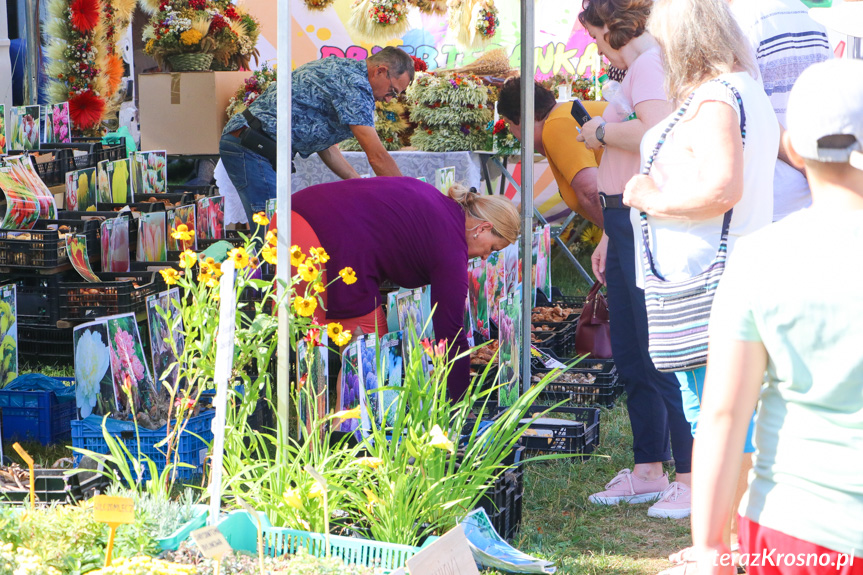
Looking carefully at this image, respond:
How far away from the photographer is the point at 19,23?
7293 mm

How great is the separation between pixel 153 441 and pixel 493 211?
1.37m

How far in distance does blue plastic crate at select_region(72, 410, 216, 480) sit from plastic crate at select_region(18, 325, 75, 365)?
1206 millimetres

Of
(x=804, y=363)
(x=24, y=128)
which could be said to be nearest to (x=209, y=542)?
(x=804, y=363)

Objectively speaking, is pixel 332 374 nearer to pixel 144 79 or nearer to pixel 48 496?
pixel 48 496

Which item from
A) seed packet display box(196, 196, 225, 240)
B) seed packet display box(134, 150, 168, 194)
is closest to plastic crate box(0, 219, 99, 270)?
seed packet display box(196, 196, 225, 240)

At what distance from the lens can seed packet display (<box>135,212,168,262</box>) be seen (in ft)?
14.3

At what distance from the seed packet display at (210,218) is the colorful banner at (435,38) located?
8.03ft

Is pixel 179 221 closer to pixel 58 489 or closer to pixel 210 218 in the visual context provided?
pixel 210 218

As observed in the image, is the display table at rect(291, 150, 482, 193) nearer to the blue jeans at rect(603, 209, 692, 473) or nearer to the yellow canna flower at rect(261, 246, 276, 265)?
the blue jeans at rect(603, 209, 692, 473)

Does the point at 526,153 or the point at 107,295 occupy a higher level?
the point at 526,153

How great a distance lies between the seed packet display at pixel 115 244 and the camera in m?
4.22

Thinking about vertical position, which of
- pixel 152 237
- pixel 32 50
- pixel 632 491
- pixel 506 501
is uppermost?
pixel 32 50

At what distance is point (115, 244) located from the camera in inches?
169

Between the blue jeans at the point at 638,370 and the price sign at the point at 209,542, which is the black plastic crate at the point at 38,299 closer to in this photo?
the blue jeans at the point at 638,370
